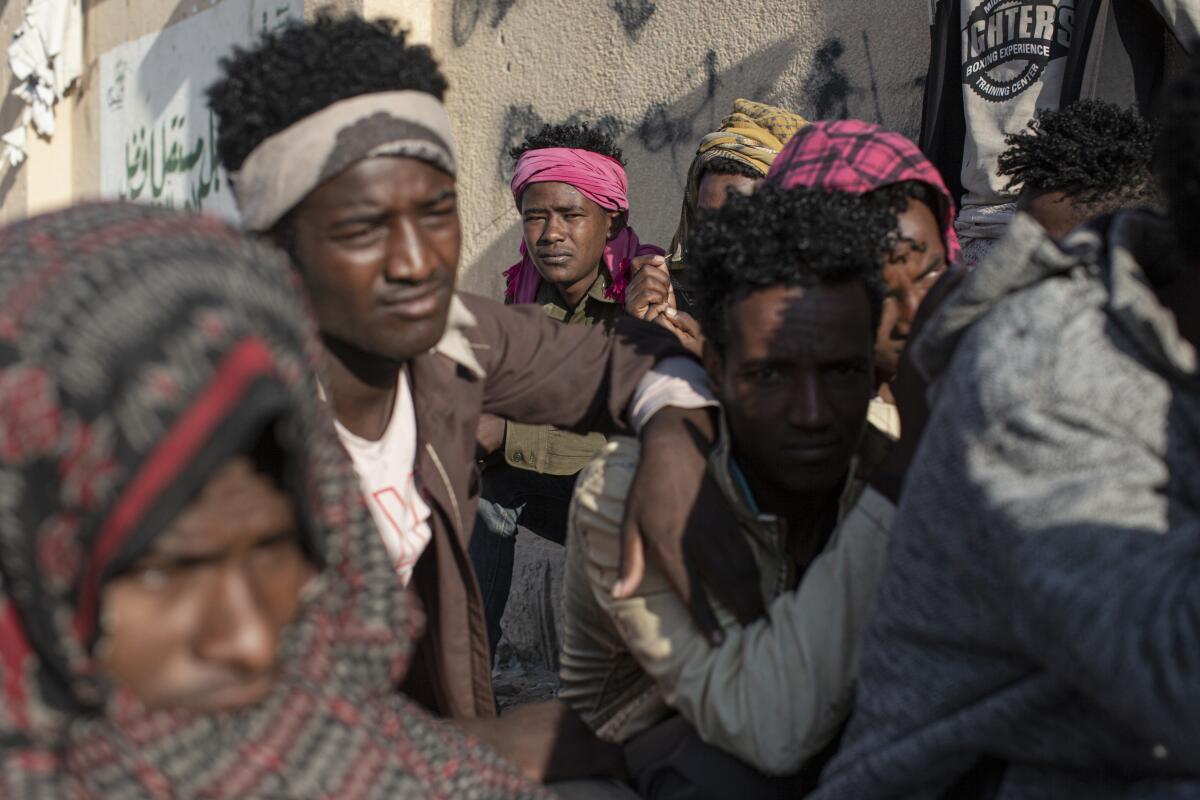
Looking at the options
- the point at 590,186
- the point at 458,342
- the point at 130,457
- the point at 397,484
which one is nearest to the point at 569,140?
the point at 590,186

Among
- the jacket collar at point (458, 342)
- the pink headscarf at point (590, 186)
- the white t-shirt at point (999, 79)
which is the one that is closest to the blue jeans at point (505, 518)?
the pink headscarf at point (590, 186)

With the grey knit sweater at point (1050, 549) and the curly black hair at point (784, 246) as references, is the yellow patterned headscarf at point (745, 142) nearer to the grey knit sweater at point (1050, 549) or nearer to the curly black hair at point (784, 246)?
the curly black hair at point (784, 246)

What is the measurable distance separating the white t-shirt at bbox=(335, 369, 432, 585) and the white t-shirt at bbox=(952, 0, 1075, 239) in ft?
6.81

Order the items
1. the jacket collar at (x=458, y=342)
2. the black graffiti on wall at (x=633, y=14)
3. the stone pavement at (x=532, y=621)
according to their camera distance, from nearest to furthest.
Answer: the jacket collar at (x=458, y=342) → the stone pavement at (x=532, y=621) → the black graffiti on wall at (x=633, y=14)

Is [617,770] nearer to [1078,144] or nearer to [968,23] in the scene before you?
[1078,144]

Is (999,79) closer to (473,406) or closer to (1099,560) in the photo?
(473,406)

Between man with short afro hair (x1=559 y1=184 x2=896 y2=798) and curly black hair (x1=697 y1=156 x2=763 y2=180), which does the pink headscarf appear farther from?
man with short afro hair (x1=559 y1=184 x2=896 y2=798)

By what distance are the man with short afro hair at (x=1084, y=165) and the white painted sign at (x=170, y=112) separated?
587 cm

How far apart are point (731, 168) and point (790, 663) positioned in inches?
87.4

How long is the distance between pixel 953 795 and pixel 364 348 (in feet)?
3.91

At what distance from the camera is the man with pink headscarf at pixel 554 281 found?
3.85 metres

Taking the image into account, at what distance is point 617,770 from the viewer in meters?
2.18

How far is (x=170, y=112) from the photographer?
31.2 feet

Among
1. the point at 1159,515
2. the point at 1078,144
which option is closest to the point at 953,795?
the point at 1159,515
